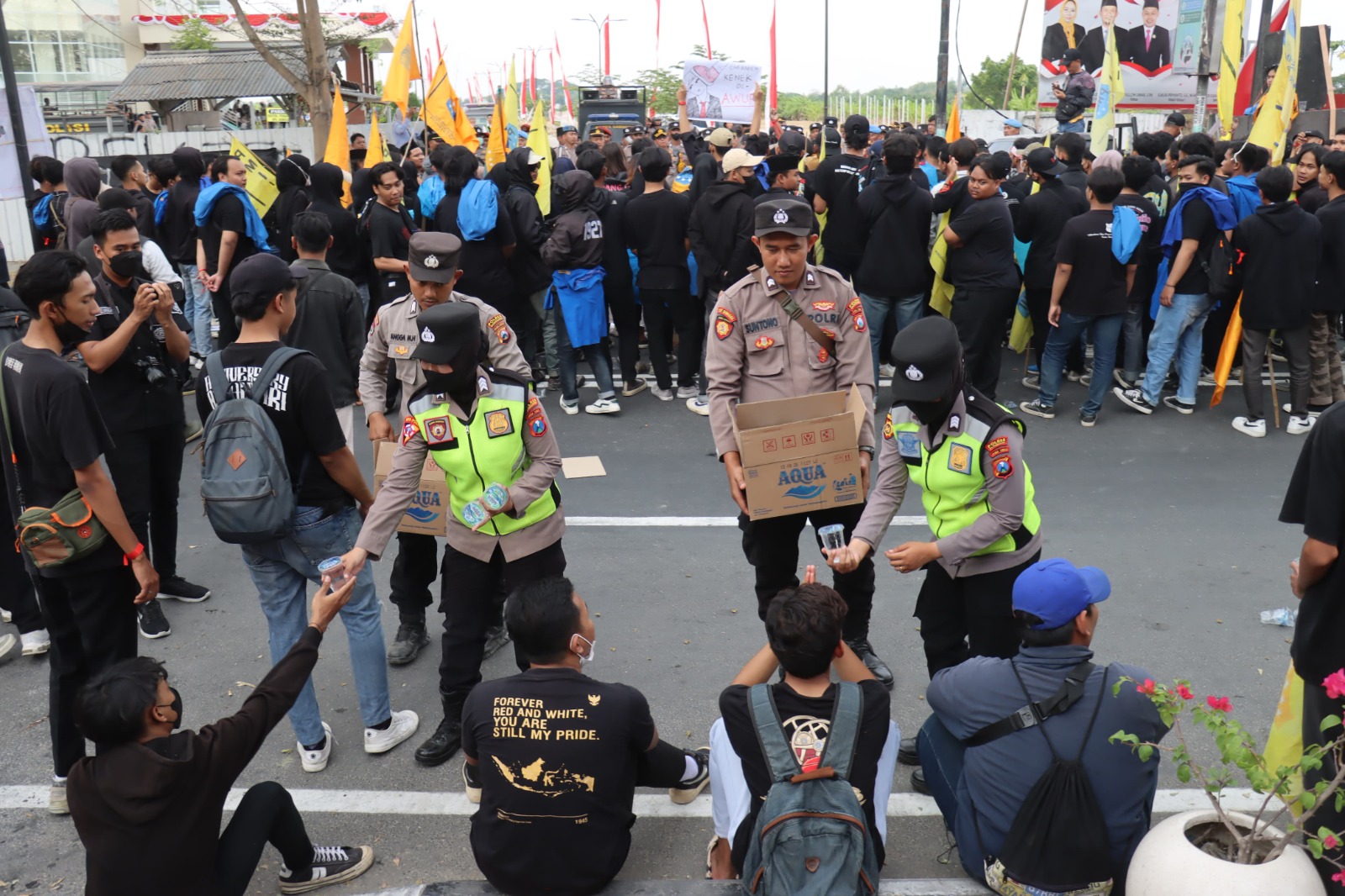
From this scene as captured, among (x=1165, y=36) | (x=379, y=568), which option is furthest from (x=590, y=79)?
(x=379, y=568)

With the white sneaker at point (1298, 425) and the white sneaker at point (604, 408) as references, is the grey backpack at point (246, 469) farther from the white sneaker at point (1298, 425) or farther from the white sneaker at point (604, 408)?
the white sneaker at point (1298, 425)

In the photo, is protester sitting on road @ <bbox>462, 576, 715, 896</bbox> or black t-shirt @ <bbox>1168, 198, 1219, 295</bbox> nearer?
protester sitting on road @ <bbox>462, 576, 715, 896</bbox>

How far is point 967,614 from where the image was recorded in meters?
4.14

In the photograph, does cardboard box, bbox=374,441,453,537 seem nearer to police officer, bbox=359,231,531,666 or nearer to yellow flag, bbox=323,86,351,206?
police officer, bbox=359,231,531,666

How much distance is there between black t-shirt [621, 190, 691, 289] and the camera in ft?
29.7

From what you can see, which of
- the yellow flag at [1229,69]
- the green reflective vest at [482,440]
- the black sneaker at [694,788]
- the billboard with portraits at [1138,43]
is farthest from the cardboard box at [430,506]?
the billboard with portraits at [1138,43]

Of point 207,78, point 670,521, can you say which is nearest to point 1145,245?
point 670,521

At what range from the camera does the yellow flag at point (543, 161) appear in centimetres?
998

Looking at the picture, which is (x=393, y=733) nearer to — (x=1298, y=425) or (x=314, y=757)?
(x=314, y=757)

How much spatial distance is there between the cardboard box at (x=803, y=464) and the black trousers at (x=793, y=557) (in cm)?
22

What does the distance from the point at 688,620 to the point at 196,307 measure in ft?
23.8

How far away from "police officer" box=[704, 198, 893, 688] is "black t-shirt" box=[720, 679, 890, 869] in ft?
5.28

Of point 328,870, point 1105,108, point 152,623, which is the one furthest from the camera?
point 1105,108

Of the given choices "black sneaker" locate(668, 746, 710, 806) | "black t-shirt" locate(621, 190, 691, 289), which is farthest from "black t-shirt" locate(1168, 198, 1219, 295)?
"black sneaker" locate(668, 746, 710, 806)
